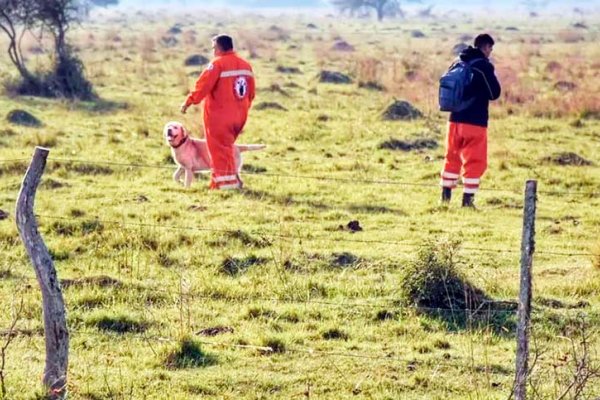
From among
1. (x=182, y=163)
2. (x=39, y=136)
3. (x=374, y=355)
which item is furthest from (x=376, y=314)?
(x=39, y=136)

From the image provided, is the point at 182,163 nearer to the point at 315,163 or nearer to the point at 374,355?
the point at 315,163

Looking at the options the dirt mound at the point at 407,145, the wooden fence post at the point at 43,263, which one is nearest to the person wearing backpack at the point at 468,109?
the dirt mound at the point at 407,145

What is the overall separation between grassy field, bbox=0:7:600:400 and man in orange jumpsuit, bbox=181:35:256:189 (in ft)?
1.31

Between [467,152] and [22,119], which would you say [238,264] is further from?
[22,119]

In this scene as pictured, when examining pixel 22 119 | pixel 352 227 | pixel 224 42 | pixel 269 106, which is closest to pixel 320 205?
pixel 352 227

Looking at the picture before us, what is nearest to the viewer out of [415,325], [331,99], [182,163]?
[415,325]

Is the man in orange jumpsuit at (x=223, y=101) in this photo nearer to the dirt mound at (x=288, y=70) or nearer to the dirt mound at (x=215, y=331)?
the dirt mound at (x=215, y=331)

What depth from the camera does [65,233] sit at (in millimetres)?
10312

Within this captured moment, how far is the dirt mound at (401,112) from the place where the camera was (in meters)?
19.6

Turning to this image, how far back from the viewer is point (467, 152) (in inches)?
476

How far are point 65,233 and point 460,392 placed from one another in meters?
5.25

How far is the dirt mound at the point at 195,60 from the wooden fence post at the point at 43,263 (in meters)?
27.2

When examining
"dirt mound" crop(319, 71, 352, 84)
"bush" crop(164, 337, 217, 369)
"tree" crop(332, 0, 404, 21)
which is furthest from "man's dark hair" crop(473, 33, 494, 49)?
"tree" crop(332, 0, 404, 21)

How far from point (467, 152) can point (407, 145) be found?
447 cm
